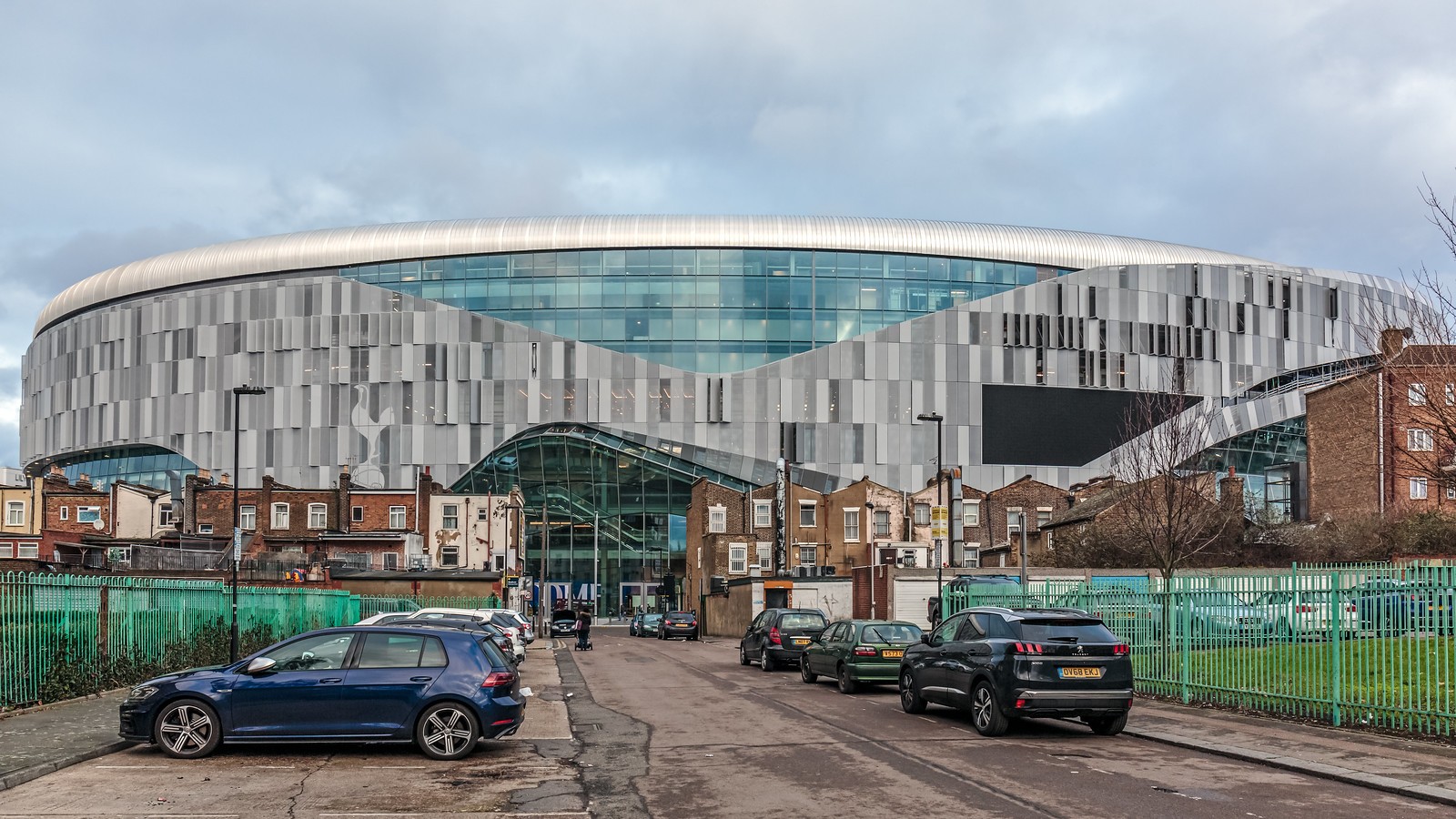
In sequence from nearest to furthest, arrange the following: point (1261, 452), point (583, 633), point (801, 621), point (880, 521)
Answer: point (801, 621) → point (583, 633) → point (880, 521) → point (1261, 452)

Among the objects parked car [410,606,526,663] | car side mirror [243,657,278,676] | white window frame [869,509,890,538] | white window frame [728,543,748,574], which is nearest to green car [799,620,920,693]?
parked car [410,606,526,663]

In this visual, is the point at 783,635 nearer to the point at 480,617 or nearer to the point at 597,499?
the point at 480,617

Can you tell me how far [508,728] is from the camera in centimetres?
1448

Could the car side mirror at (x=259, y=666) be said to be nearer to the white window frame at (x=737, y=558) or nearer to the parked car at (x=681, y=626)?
the parked car at (x=681, y=626)

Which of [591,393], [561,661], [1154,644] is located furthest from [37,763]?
[591,393]

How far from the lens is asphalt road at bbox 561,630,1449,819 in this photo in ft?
36.3

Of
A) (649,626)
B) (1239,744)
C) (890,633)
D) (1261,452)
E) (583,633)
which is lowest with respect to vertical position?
(649,626)

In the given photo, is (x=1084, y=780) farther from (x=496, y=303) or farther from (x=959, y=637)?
(x=496, y=303)

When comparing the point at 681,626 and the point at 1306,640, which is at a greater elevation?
the point at 1306,640

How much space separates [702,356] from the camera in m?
92.3

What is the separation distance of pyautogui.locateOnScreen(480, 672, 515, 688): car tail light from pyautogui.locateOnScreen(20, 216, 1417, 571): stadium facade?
242 feet

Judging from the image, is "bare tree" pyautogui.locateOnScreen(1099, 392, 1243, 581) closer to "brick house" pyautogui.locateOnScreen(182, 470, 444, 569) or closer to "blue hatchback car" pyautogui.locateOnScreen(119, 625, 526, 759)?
"blue hatchback car" pyautogui.locateOnScreen(119, 625, 526, 759)

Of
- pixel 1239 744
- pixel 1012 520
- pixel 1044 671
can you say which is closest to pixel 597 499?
pixel 1012 520

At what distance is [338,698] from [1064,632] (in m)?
8.91
